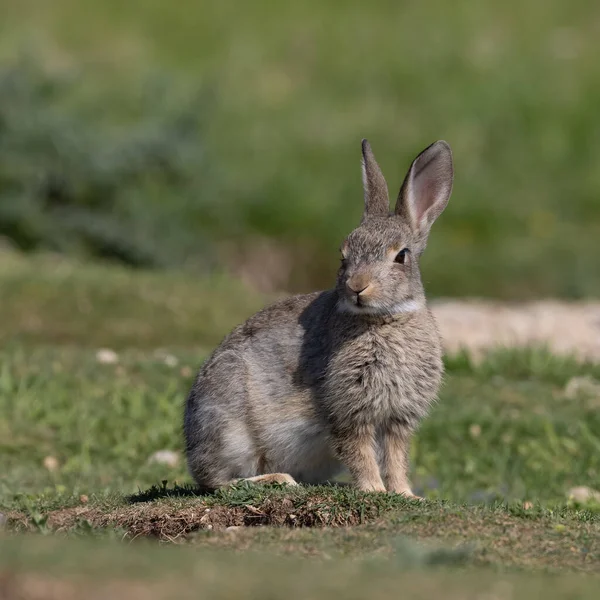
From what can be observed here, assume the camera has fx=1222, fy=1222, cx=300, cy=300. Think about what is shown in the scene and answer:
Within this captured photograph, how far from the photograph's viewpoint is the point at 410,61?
2120 cm

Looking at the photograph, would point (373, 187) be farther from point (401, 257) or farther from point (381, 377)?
point (381, 377)

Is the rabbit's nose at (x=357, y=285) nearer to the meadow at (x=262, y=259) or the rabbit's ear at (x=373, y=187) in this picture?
the rabbit's ear at (x=373, y=187)

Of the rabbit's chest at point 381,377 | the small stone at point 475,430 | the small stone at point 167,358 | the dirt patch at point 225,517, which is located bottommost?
the dirt patch at point 225,517

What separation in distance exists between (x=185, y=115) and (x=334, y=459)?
10317mm

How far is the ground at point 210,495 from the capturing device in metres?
3.63

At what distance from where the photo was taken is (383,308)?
19.4ft

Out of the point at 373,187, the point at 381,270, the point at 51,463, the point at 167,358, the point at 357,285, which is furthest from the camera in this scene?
the point at 167,358

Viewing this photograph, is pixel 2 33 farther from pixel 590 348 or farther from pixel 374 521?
pixel 374 521

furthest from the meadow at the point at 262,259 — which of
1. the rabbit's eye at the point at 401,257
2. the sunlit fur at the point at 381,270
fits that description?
the rabbit's eye at the point at 401,257

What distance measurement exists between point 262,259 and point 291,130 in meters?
3.30

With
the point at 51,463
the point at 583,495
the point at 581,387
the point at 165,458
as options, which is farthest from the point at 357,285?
the point at 581,387

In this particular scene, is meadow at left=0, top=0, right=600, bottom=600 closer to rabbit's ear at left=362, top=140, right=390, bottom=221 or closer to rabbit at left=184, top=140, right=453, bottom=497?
rabbit at left=184, top=140, right=453, bottom=497

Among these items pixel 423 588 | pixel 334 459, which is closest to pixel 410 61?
pixel 334 459

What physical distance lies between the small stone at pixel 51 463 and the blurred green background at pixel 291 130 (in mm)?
6797
